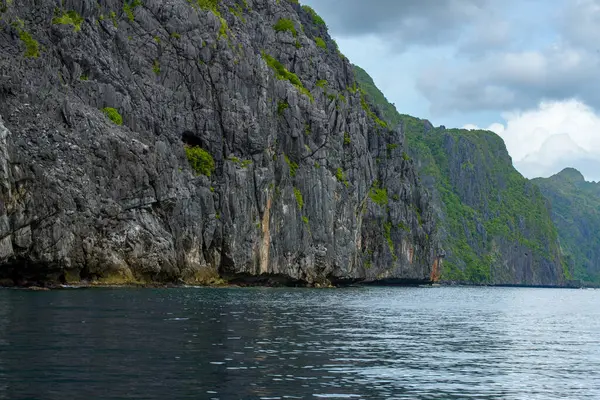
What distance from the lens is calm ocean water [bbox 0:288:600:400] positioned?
26.2 metres

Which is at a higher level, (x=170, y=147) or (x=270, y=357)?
(x=170, y=147)

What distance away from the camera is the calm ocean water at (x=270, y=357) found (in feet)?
86.1

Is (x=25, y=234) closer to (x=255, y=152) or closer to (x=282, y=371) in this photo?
(x=255, y=152)

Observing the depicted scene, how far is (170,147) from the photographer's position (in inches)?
4692

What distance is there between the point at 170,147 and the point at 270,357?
88383 mm

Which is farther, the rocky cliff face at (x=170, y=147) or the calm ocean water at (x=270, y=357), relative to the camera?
the rocky cliff face at (x=170, y=147)

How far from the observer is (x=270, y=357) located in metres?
34.3

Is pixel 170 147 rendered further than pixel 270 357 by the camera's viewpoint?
Yes

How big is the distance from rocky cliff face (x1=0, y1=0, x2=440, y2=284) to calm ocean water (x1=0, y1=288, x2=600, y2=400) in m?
38.7

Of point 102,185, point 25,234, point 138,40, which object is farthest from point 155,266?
point 138,40

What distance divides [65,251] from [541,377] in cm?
7212

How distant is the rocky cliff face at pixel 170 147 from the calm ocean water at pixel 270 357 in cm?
3866

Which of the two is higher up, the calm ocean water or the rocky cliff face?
the rocky cliff face

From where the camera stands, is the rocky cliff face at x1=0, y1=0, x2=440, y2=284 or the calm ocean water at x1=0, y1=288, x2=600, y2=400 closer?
the calm ocean water at x1=0, y1=288, x2=600, y2=400
